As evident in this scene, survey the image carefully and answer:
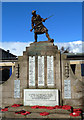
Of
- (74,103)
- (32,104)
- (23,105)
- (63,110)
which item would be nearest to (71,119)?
(63,110)

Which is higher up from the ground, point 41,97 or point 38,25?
point 38,25

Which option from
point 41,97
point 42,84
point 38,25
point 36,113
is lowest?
point 36,113

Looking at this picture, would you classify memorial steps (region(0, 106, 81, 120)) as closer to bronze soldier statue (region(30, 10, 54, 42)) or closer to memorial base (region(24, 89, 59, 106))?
memorial base (region(24, 89, 59, 106))

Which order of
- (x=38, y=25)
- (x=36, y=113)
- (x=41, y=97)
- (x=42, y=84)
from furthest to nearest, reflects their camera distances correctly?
(x=38, y=25) → (x=42, y=84) → (x=41, y=97) → (x=36, y=113)

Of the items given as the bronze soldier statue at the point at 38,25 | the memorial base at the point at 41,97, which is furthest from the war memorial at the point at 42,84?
the bronze soldier statue at the point at 38,25

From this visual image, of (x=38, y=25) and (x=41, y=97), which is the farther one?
(x=38, y=25)

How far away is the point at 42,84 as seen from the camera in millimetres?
13477

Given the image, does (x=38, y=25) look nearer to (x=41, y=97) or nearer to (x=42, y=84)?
(x=42, y=84)

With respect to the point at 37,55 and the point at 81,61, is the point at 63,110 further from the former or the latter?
the point at 81,61

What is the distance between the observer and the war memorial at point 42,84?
12.9 m

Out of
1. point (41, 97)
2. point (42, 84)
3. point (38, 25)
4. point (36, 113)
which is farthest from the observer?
point (38, 25)

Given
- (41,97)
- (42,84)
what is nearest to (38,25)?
(42,84)

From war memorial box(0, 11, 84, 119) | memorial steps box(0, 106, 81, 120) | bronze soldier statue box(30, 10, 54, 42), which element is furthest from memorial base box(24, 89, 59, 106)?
bronze soldier statue box(30, 10, 54, 42)

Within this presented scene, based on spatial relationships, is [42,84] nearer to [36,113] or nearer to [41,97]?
[41,97]
